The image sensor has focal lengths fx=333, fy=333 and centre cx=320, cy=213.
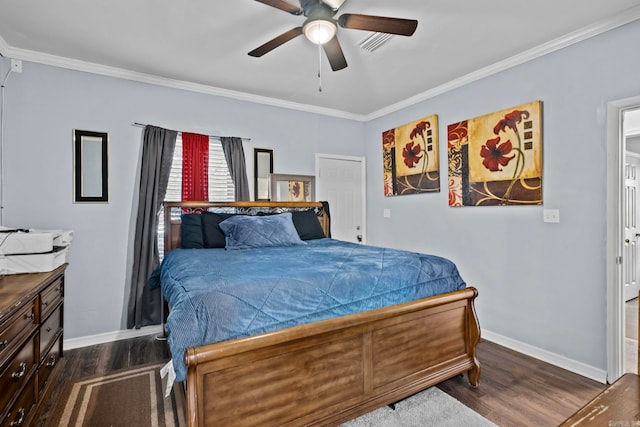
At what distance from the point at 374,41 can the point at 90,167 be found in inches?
110

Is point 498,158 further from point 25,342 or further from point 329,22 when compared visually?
point 25,342

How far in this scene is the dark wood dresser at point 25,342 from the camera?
146cm

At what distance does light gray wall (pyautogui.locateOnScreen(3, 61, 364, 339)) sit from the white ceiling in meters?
0.18

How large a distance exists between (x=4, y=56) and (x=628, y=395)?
4.22 m

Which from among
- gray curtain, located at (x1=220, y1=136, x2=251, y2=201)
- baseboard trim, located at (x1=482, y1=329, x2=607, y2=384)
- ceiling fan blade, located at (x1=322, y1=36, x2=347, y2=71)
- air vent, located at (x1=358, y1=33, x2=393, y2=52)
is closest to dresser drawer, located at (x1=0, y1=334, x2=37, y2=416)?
gray curtain, located at (x1=220, y1=136, x2=251, y2=201)

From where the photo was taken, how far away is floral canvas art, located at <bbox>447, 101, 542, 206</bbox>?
2859 millimetres

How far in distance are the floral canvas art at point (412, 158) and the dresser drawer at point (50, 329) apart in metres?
3.62

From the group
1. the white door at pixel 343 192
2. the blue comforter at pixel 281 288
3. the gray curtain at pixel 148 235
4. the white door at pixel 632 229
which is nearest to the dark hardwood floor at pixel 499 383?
the gray curtain at pixel 148 235

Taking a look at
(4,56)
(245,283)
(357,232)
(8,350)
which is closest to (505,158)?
(357,232)

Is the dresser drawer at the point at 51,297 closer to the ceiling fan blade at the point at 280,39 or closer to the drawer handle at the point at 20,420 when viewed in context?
the drawer handle at the point at 20,420

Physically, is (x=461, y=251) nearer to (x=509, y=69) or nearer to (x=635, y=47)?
(x=509, y=69)

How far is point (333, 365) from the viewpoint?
1.76 meters

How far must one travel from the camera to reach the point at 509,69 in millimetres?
3049

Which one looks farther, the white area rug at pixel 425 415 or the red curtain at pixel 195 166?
the red curtain at pixel 195 166
